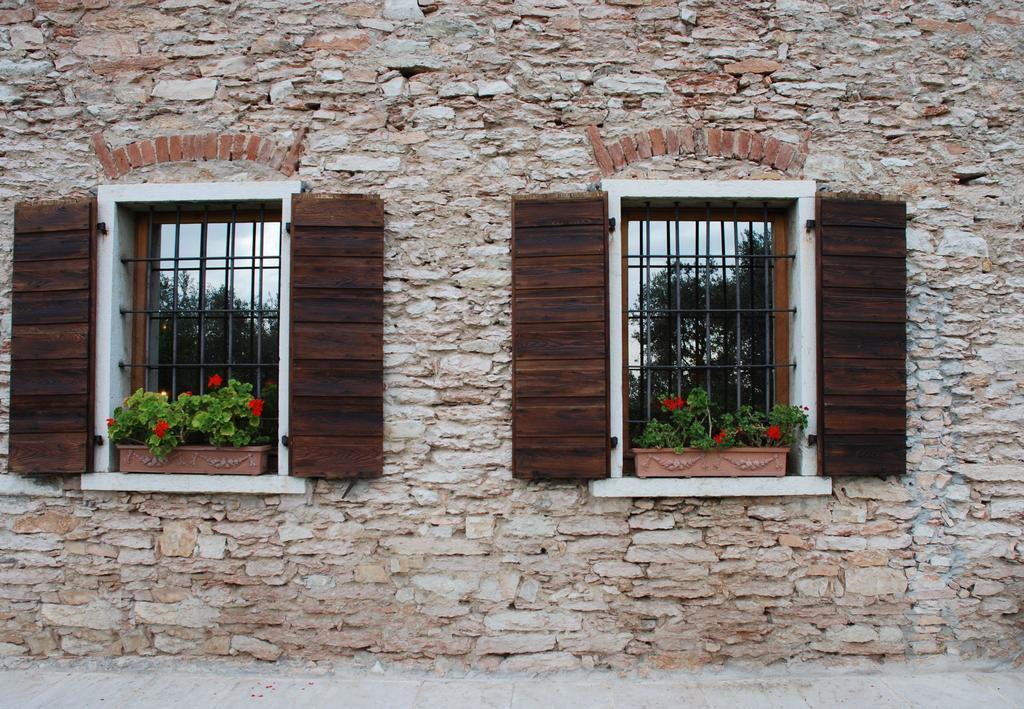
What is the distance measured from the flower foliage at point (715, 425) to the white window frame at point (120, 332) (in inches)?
77.4

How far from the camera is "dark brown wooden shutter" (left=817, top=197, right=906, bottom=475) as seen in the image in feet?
11.2

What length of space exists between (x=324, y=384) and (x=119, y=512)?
137 cm

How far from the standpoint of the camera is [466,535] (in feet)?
11.4

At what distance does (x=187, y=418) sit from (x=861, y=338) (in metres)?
3.61

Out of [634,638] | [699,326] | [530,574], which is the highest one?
[699,326]

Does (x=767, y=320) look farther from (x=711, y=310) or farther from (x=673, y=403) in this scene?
(x=673, y=403)

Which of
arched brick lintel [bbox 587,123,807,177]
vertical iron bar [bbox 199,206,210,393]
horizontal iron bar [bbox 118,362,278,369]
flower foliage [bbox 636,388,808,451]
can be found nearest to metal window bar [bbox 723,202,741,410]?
flower foliage [bbox 636,388,808,451]

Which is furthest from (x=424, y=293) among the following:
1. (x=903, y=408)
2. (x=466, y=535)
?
(x=903, y=408)

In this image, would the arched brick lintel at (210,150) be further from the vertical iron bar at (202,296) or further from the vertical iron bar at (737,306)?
the vertical iron bar at (737,306)

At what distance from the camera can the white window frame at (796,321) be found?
3.42 metres

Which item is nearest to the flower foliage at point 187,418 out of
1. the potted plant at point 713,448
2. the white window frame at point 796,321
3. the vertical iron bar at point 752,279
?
the white window frame at point 796,321

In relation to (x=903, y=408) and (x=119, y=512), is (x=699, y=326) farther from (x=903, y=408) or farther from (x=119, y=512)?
(x=119, y=512)

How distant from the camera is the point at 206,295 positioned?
148 inches

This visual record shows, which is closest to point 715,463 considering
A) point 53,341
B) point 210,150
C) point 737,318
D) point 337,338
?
point 737,318
